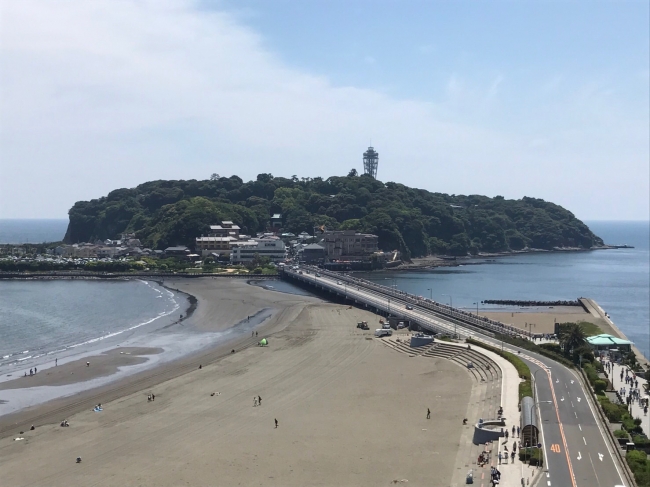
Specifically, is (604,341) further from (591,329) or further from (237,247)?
(237,247)

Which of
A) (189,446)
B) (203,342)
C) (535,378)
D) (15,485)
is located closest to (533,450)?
(535,378)

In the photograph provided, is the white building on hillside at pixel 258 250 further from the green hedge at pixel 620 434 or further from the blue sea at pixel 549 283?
the green hedge at pixel 620 434

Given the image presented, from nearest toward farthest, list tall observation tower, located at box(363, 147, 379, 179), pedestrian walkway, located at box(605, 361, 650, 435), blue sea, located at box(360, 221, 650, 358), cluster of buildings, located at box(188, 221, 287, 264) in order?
1. pedestrian walkway, located at box(605, 361, 650, 435)
2. blue sea, located at box(360, 221, 650, 358)
3. cluster of buildings, located at box(188, 221, 287, 264)
4. tall observation tower, located at box(363, 147, 379, 179)

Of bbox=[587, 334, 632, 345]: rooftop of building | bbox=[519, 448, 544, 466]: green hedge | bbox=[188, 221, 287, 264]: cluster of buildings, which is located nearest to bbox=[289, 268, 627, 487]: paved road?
bbox=[519, 448, 544, 466]: green hedge

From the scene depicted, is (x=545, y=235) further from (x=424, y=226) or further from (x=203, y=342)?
(x=203, y=342)

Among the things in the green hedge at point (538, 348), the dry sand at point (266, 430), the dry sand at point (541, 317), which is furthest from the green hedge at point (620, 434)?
the dry sand at point (541, 317)

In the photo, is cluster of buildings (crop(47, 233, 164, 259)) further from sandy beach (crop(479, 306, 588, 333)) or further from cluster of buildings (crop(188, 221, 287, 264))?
sandy beach (crop(479, 306, 588, 333))
